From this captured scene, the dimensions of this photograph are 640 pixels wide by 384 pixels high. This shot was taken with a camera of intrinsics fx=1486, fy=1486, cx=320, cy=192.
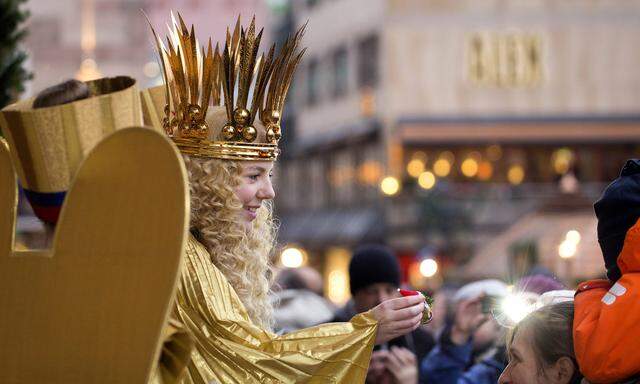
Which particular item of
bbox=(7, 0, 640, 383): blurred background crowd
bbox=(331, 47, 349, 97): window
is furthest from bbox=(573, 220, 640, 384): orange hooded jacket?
bbox=(331, 47, 349, 97): window

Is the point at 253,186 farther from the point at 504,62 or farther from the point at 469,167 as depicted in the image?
the point at 504,62

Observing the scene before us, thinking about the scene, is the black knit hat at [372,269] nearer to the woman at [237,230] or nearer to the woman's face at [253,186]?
the woman at [237,230]

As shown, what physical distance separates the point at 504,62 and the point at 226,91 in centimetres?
4617

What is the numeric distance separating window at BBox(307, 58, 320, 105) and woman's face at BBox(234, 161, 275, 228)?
53.3 m

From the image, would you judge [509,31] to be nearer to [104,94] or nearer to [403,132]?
[403,132]

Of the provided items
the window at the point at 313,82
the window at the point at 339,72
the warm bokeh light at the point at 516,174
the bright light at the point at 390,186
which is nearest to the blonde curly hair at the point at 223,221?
the bright light at the point at 390,186

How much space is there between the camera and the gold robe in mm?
4711

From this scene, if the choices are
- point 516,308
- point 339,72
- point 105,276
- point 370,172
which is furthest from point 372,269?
point 339,72

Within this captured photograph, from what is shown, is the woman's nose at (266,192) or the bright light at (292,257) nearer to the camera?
the woman's nose at (266,192)

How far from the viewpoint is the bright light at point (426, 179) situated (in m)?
48.5

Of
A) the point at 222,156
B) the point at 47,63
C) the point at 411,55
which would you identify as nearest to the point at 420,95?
the point at 411,55

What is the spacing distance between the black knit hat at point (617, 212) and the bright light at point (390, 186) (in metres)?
41.4

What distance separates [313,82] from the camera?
195 feet

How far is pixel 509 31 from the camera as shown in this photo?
50125mm
